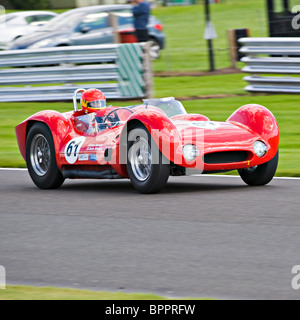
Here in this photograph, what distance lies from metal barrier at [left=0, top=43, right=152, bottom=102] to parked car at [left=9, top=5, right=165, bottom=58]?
4.10 metres

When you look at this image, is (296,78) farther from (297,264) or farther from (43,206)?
(297,264)

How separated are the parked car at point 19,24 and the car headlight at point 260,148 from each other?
1985 centimetres

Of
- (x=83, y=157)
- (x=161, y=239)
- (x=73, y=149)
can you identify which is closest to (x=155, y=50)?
(x=73, y=149)

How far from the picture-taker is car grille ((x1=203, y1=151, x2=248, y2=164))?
8.66 metres

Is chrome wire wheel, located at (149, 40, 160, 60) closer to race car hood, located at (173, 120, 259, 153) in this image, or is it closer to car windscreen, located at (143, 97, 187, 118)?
car windscreen, located at (143, 97, 187, 118)

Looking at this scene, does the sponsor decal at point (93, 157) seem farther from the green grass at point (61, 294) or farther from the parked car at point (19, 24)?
the parked car at point (19, 24)

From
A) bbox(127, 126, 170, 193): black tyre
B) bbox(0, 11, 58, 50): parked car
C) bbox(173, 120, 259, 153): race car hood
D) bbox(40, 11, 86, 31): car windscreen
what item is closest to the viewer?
bbox(127, 126, 170, 193): black tyre

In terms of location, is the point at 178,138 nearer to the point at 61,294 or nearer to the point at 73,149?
the point at 73,149

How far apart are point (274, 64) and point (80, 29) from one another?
8.19 m

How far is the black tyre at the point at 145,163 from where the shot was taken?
8.51m

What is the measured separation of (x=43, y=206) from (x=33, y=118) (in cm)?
186

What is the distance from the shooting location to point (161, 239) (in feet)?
22.1

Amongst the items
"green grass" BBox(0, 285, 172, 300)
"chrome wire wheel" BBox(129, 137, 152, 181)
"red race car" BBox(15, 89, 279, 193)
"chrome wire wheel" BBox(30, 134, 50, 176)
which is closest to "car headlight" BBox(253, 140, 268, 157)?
"red race car" BBox(15, 89, 279, 193)
